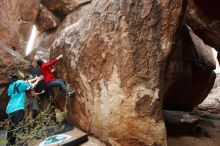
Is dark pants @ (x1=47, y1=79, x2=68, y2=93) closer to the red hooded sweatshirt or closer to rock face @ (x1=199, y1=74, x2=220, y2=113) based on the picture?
the red hooded sweatshirt

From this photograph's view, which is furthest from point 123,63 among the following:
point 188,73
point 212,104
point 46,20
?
point 46,20

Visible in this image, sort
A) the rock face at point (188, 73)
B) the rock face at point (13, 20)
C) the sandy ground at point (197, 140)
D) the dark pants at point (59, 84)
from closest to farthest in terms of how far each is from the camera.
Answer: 1. the dark pants at point (59, 84)
2. the sandy ground at point (197, 140)
3. the rock face at point (188, 73)
4. the rock face at point (13, 20)

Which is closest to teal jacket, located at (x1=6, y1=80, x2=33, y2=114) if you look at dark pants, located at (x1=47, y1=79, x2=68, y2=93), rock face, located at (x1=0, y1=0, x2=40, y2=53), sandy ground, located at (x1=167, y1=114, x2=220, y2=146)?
dark pants, located at (x1=47, y1=79, x2=68, y2=93)

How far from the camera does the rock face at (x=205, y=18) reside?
8.94 metres

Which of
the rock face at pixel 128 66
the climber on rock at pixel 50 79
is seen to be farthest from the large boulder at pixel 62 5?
the rock face at pixel 128 66

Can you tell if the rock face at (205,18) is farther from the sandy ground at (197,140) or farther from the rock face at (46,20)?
the rock face at (46,20)

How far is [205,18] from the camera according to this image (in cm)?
927

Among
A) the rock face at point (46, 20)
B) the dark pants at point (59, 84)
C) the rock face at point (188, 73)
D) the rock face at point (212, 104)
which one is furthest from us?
the rock face at point (46, 20)

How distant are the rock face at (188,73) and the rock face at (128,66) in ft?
11.9

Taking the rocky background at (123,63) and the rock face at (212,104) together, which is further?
the rock face at (212,104)

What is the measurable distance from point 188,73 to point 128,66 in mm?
5064

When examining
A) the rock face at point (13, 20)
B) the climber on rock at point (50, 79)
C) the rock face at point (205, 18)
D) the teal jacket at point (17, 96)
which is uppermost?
the rock face at point (13, 20)

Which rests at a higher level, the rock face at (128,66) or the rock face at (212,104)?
the rock face at (128,66)

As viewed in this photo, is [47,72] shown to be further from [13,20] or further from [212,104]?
[212,104]
